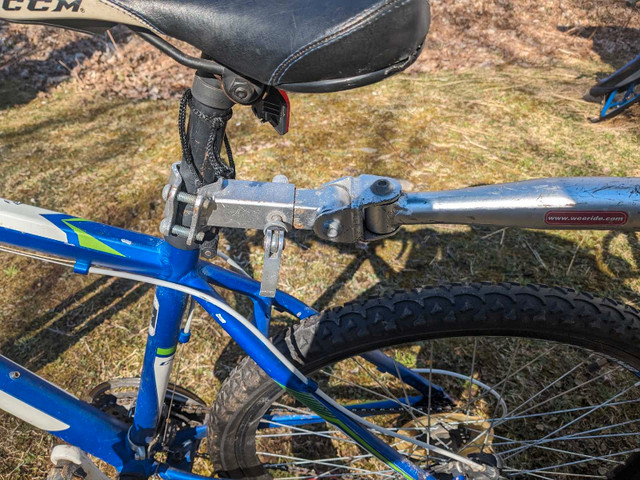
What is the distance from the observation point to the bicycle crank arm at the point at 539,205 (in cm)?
90

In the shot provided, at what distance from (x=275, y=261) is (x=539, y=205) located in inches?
22.3

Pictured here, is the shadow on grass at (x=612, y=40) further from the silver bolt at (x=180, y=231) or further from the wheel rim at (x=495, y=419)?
the silver bolt at (x=180, y=231)

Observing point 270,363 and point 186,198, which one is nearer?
point 186,198

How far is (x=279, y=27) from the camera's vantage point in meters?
0.81

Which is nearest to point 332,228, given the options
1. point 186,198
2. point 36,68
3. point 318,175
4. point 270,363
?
point 186,198

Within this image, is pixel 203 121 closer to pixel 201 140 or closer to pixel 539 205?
pixel 201 140

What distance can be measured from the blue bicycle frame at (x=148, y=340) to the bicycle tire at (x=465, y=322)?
0.34ft

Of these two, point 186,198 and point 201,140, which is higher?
point 201,140

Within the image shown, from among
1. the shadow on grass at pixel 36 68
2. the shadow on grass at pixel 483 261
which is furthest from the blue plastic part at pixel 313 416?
the shadow on grass at pixel 36 68

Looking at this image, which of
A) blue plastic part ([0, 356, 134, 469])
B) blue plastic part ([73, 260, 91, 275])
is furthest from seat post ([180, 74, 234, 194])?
blue plastic part ([0, 356, 134, 469])

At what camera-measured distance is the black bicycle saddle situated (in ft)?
2.63

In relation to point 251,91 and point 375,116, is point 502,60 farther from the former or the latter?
point 251,91

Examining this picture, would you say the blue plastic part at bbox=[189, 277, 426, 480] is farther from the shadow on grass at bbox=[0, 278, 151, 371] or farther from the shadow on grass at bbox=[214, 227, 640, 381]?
the shadow on grass at bbox=[0, 278, 151, 371]

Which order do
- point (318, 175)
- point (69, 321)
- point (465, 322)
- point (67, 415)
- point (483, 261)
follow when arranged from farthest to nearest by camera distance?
point (318, 175) < point (483, 261) < point (69, 321) < point (67, 415) < point (465, 322)
